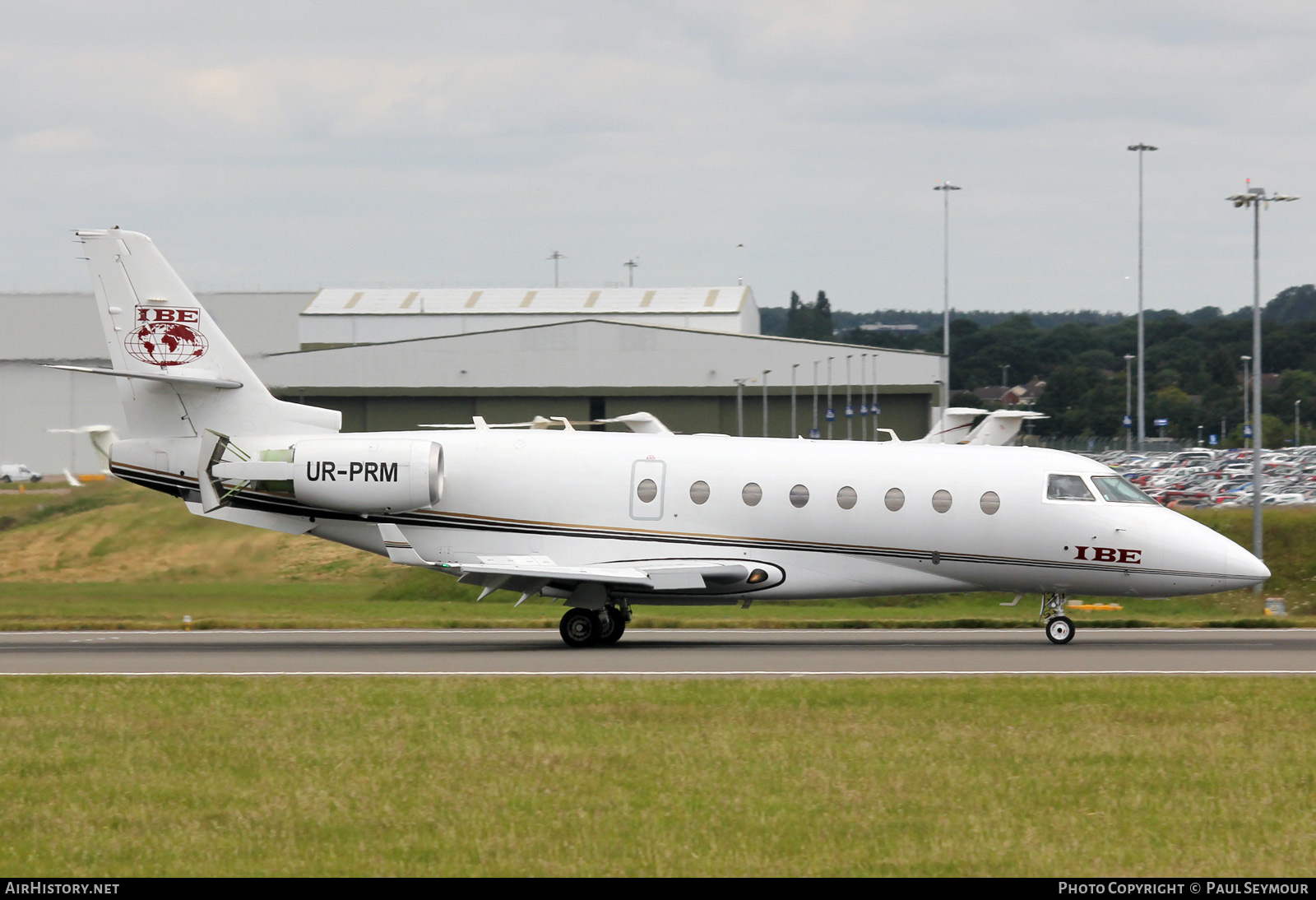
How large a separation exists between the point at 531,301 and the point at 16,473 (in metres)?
39.4

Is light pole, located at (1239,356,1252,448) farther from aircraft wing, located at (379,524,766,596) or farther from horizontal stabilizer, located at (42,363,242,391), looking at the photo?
horizontal stabilizer, located at (42,363,242,391)

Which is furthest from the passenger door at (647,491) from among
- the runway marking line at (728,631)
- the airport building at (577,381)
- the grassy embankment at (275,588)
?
the airport building at (577,381)

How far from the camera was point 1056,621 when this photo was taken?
23.8m

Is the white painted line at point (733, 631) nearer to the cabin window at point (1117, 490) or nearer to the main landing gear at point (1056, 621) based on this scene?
the main landing gear at point (1056, 621)

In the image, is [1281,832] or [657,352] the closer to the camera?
[1281,832]

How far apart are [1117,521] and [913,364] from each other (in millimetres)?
62300

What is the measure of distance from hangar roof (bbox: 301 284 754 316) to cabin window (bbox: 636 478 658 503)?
75106mm

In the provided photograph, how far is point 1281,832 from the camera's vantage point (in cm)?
1050

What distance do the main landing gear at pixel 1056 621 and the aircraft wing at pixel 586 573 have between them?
4.89m

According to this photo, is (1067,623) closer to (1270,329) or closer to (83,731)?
(83,731)

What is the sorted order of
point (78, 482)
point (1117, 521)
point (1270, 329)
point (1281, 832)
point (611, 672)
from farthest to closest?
1. point (1270, 329)
2. point (78, 482)
3. point (1117, 521)
4. point (611, 672)
5. point (1281, 832)

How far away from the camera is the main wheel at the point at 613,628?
2409 centimetres

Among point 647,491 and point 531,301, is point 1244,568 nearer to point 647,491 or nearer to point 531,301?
point 647,491

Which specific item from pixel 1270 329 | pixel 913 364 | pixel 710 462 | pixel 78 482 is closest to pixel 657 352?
pixel 913 364
